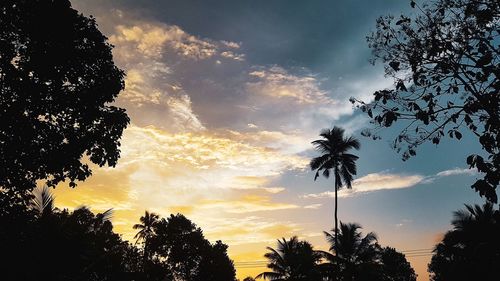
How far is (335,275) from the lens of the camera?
1278 inches

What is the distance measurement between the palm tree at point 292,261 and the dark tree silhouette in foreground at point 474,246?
12.0 m

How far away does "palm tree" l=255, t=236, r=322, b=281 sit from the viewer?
35.8 m

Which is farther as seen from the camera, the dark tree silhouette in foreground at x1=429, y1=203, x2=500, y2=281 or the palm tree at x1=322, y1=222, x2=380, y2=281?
the palm tree at x1=322, y1=222, x2=380, y2=281

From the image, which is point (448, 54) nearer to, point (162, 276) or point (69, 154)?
point (69, 154)

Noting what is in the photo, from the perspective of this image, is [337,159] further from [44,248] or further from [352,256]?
[44,248]

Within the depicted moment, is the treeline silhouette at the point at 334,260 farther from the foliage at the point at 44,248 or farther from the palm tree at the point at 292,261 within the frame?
the foliage at the point at 44,248

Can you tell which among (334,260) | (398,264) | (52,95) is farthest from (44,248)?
(398,264)

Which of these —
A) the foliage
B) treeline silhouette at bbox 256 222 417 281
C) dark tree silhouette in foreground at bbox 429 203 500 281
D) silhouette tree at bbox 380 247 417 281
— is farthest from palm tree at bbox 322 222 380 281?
silhouette tree at bbox 380 247 417 281

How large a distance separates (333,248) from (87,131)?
92.9 feet

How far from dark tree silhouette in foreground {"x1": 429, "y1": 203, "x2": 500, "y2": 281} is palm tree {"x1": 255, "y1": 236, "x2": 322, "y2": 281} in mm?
12012

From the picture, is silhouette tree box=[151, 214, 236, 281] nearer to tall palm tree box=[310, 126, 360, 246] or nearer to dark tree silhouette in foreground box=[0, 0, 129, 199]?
tall palm tree box=[310, 126, 360, 246]

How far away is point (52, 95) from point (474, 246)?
27981mm

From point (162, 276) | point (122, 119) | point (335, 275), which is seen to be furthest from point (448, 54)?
point (162, 276)

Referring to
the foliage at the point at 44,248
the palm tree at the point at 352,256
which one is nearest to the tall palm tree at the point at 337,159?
the palm tree at the point at 352,256
